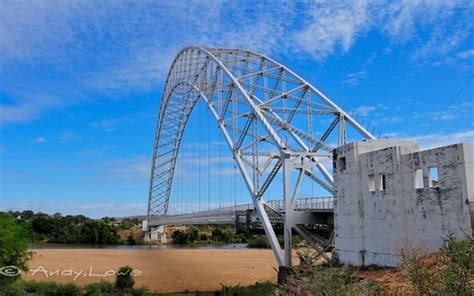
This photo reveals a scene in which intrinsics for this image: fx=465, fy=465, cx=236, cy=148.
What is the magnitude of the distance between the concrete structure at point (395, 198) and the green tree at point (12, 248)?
17.0m

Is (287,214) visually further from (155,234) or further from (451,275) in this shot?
(155,234)

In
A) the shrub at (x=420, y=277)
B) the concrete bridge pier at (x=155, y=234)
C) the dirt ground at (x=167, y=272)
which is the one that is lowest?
the dirt ground at (x=167, y=272)

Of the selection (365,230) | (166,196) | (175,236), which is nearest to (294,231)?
(365,230)

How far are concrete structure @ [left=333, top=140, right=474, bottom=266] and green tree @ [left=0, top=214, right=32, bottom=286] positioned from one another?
670 inches

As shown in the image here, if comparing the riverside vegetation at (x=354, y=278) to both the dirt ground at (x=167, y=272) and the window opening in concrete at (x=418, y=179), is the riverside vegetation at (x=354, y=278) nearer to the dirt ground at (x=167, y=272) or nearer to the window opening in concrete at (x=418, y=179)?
the window opening in concrete at (x=418, y=179)

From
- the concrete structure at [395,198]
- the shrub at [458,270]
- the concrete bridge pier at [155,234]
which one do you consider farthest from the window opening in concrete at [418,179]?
the concrete bridge pier at [155,234]

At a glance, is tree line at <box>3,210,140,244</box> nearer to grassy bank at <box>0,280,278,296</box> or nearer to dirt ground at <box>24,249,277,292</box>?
dirt ground at <box>24,249,277,292</box>

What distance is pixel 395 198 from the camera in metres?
17.2

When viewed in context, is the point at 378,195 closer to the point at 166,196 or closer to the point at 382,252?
the point at 382,252

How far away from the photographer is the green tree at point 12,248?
80.1 feet

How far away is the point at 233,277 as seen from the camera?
3747 cm

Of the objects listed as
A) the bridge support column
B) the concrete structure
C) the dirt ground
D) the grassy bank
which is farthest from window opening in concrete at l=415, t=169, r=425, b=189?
the dirt ground

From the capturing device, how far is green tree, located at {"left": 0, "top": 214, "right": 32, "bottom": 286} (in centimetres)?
2441

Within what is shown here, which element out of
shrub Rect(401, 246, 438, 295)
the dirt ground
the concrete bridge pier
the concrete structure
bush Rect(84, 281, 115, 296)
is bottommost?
the dirt ground
